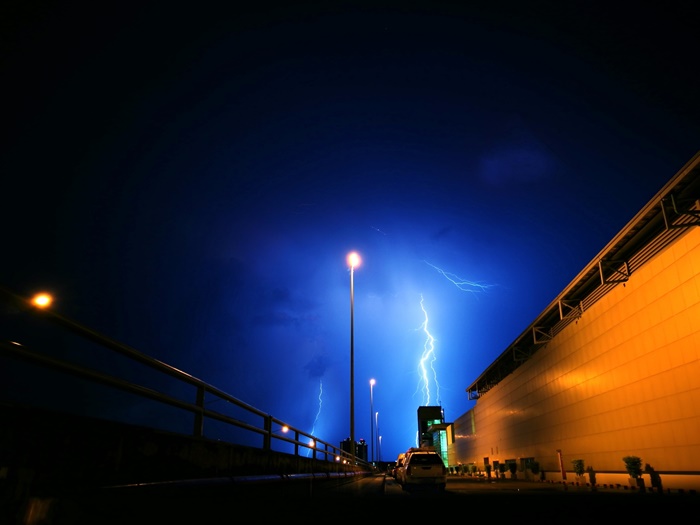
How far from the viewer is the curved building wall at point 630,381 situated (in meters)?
18.2

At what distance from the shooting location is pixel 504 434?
47594 mm

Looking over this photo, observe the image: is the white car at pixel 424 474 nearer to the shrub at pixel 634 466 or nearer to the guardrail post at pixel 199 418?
the shrub at pixel 634 466

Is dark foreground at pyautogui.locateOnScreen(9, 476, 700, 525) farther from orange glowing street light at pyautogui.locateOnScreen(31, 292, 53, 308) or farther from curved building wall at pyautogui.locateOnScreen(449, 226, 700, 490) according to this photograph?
curved building wall at pyautogui.locateOnScreen(449, 226, 700, 490)

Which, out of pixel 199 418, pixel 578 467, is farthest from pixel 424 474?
pixel 199 418

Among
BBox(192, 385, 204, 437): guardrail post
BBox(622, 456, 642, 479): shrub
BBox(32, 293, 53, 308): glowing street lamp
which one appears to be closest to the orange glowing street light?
BBox(32, 293, 53, 308): glowing street lamp

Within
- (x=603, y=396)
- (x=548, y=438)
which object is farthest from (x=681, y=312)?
(x=548, y=438)

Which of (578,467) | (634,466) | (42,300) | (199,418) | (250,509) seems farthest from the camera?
(578,467)

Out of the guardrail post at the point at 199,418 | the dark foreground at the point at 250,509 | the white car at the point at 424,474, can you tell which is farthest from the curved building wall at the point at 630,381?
the guardrail post at the point at 199,418

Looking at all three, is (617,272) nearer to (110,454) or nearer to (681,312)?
(681,312)

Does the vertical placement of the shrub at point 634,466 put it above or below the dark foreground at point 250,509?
below

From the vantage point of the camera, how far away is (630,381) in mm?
22781

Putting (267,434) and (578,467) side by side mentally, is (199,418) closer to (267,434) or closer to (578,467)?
(267,434)

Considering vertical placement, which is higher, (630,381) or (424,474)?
(630,381)

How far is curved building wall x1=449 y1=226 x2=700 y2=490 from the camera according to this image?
59.7 feet
